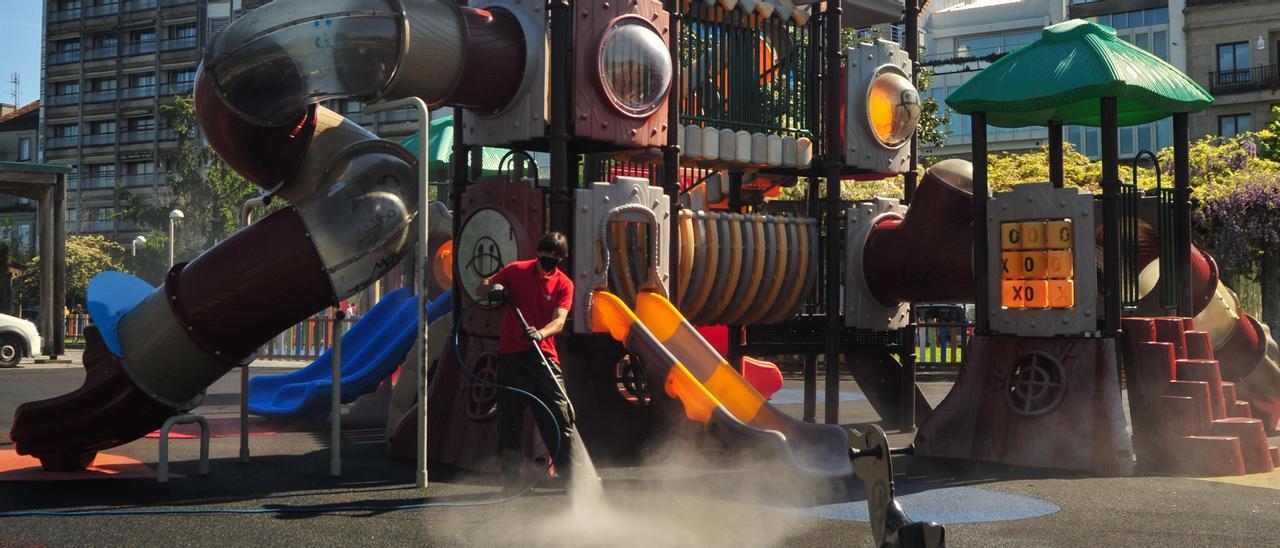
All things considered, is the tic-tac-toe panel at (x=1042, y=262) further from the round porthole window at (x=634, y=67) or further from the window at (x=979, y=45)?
the window at (x=979, y=45)

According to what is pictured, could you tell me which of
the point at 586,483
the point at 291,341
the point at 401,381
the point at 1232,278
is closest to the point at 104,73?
the point at 291,341

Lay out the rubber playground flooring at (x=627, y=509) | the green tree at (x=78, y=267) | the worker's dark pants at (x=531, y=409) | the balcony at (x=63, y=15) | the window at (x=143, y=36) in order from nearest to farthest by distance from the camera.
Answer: the rubber playground flooring at (x=627, y=509), the worker's dark pants at (x=531, y=409), the green tree at (x=78, y=267), the window at (x=143, y=36), the balcony at (x=63, y=15)

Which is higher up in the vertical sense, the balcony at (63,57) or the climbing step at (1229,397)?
the balcony at (63,57)

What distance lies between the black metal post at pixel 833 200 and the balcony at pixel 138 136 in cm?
6967

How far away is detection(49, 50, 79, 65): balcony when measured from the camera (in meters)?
82.1

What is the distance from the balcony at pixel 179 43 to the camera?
76.2 meters

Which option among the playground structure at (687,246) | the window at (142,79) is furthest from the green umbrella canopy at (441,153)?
the window at (142,79)

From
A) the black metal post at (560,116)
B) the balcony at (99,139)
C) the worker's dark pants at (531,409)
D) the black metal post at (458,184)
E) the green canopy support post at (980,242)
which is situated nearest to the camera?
the worker's dark pants at (531,409)

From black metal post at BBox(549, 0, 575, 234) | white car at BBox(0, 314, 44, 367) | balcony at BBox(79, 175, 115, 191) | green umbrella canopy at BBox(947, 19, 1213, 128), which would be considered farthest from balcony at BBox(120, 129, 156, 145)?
green umbrella canopy at BBox(947, 19, 1213, 128)

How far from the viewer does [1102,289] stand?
41.0 ft

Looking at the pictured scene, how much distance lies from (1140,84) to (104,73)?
78508mm

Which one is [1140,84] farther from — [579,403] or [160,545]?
[160,545]

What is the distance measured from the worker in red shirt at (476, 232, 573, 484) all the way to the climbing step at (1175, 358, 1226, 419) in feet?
18.6

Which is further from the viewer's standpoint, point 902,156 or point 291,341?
point 291,341
